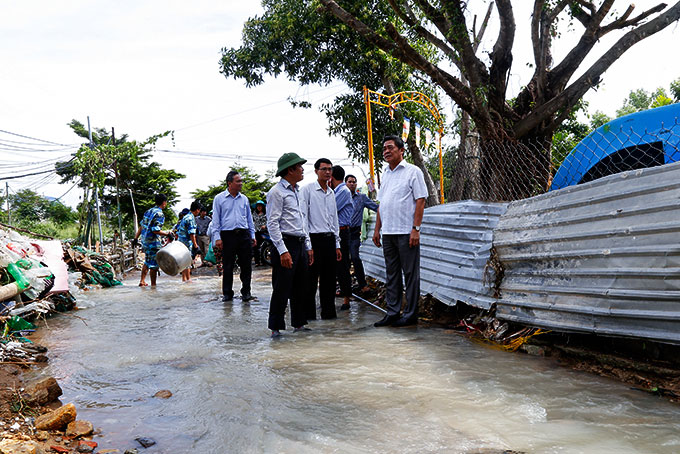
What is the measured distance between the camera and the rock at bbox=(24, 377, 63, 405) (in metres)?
3.01

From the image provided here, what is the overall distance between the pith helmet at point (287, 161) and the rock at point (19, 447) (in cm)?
324

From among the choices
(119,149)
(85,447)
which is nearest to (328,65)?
(119,149)

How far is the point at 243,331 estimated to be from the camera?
527 centimetres

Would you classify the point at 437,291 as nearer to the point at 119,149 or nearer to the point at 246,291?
the point at 246,291

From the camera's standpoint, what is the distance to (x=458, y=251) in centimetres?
493

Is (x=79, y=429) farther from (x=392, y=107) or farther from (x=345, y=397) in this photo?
(x=392, y=107)

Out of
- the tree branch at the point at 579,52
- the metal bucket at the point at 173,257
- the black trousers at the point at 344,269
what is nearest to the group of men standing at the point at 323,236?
the black trousers at the point at 344,269

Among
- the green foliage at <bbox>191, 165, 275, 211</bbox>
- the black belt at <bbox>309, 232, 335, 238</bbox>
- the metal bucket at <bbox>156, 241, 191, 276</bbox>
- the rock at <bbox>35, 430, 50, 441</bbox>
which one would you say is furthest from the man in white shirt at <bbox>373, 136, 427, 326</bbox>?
the green foliage at <bbox>191, 165, 275, 211</bbox>

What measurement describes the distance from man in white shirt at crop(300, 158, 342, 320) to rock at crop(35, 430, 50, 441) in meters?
3.30

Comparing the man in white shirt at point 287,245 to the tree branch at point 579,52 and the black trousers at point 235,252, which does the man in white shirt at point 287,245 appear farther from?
the tree branch at point 579,52

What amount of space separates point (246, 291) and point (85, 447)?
509cm

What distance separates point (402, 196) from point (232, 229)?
10.6 feet

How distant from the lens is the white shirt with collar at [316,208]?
5758 mm

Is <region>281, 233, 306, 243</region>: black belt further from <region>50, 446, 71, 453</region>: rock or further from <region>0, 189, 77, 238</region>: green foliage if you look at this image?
<region>0, 189, 77, 238</region>: green foliage
